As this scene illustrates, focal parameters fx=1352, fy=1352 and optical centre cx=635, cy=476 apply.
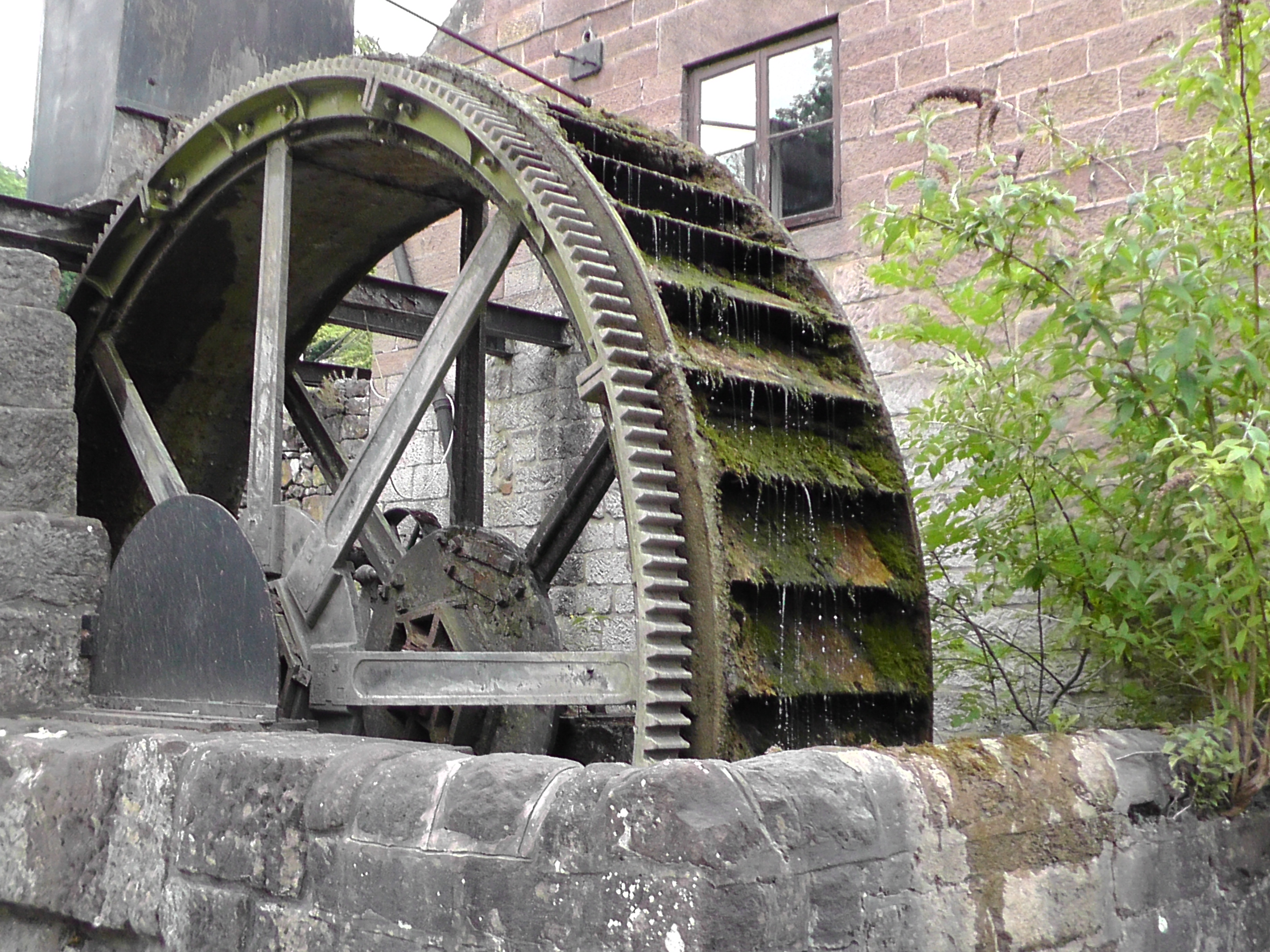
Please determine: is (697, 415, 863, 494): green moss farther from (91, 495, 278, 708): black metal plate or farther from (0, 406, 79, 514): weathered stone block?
(0, 406, 79, 514): weathered stone block

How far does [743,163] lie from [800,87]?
44cm

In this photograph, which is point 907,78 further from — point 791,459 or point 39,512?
point 39,512

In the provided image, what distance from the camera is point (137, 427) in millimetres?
5090

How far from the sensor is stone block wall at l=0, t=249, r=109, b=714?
3820 millimetres

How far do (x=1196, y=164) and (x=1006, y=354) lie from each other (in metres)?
0.91

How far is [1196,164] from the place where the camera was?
12.1 feet

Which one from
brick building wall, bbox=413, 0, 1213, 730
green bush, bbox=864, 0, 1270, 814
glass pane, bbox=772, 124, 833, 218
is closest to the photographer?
green bush, bbox=864, 0, 1270, 814

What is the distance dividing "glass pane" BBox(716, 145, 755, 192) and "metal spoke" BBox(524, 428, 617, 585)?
199cm

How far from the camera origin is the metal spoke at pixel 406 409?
405 centimetres

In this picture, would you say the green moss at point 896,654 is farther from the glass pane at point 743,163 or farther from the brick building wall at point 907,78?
the glass pane at point 743,163

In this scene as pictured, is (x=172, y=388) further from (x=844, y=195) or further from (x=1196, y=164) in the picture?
(x=1196, y=164)

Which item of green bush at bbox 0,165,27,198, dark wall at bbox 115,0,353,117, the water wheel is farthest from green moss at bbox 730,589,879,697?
green bush at bbox 0,165,27,198

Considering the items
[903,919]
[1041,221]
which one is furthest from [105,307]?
[903,919]

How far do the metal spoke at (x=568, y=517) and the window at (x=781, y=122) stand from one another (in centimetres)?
180
